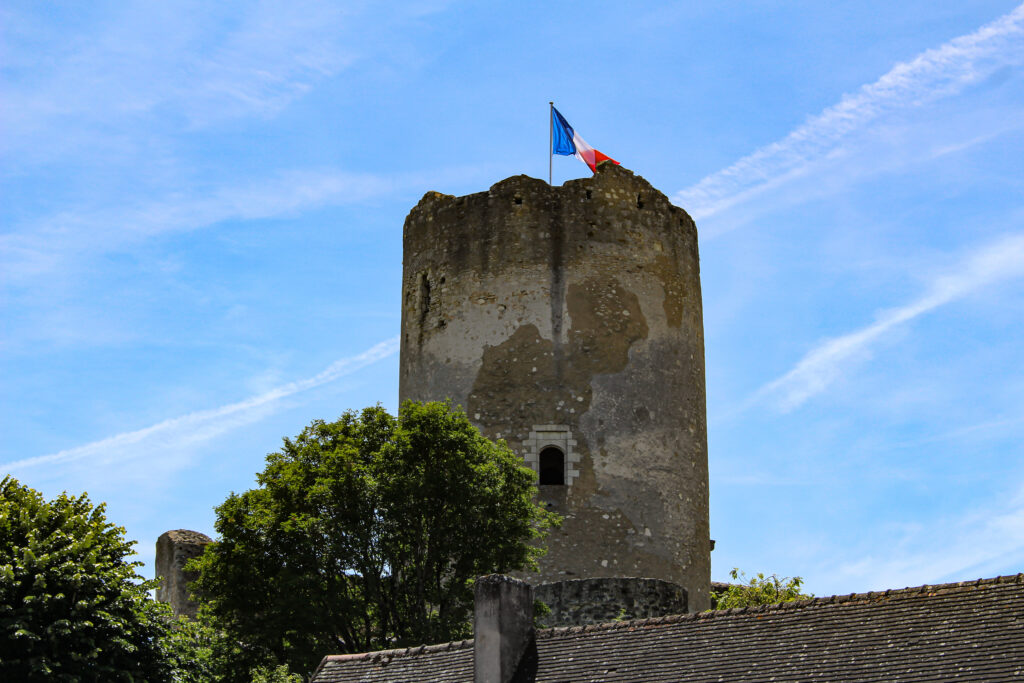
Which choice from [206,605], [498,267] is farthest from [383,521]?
[498,267]

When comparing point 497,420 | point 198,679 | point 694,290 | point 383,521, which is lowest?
point 198,679

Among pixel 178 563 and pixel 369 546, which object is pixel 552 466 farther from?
pixel 178 563

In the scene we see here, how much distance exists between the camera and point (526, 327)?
35.0 meters

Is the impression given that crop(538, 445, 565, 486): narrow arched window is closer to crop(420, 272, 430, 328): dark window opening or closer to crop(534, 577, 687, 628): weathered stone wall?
crop(420, 272, 430, 328): dark window opening

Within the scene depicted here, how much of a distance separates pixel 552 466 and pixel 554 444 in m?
0.53

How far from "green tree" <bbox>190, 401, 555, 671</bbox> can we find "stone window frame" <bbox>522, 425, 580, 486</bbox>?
490 cm

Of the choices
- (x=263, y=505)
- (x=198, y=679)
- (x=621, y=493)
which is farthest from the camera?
(x=621, y=493)

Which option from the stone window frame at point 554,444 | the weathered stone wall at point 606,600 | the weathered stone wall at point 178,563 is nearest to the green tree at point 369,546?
the weathered stone wall at point 606,600

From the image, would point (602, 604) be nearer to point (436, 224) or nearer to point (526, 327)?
point (526, 327)

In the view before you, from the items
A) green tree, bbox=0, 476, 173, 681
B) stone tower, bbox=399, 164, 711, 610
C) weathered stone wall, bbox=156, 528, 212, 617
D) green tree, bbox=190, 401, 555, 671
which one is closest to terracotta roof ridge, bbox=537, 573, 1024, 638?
green tree, bbox=190, 401, 555, 671

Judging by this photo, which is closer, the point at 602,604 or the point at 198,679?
the point at 198,679

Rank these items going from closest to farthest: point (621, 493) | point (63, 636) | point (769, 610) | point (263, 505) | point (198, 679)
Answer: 1. point (769, 610)
2. point (63, 636)
3. point (198, 679)
4. point (263, 505)
5. point (621, 493)

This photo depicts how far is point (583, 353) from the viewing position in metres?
34.8

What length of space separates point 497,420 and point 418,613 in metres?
7.42
